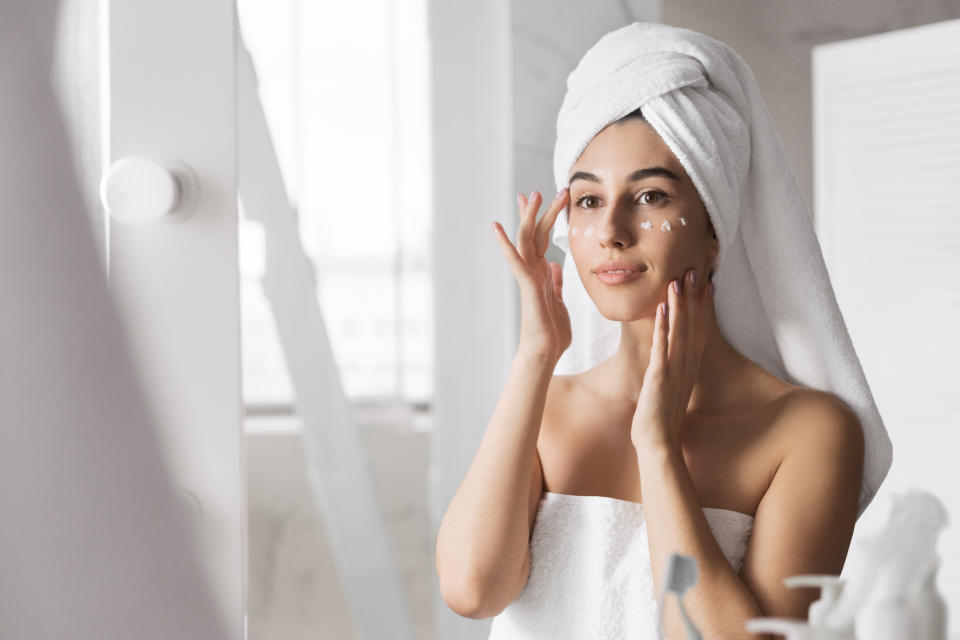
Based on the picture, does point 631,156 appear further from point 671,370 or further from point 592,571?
point 592,571

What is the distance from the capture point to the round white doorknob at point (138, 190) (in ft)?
2.44

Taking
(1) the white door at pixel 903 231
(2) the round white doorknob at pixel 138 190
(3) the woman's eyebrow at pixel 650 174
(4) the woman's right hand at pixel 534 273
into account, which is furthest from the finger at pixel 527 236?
(1) the white door at pixel 903 231

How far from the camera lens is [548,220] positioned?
81 cm

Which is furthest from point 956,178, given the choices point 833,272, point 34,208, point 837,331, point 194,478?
point 34,208

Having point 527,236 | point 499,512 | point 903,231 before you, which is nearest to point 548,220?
point 527,236

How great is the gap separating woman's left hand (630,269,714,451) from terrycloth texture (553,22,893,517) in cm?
8

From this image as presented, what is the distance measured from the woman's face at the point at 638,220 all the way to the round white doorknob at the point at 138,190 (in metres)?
0.40

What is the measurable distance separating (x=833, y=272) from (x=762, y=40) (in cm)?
57

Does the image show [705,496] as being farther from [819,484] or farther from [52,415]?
[52,415]

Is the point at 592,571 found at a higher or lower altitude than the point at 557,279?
lower

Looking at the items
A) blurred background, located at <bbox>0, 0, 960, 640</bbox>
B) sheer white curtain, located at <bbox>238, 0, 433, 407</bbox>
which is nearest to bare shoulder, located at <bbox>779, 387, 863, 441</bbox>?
blurred background, located at <bbox>0, 0, 960, 640</bbox>

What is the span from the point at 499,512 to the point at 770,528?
0.25 meters

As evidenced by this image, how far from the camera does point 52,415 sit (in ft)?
1.15

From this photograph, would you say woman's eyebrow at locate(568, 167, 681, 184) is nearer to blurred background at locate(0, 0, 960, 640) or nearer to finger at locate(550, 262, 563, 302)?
finger at locate(550, 262, 563, 302)
